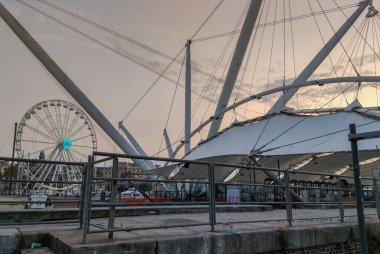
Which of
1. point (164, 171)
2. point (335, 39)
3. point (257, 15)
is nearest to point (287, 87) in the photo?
point (257, 15)

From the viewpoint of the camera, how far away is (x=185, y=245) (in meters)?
5.25

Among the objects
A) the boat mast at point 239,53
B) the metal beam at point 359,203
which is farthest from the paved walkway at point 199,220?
the boat mast at point 239,53

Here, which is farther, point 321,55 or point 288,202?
point 321,55

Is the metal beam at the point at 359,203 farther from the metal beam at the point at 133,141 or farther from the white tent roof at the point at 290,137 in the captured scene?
the metal beam at the point at 133,141

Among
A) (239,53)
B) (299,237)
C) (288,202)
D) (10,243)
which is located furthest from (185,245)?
(239,53)

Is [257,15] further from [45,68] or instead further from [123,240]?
[123,240]

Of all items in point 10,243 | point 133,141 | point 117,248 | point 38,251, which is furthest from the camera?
point 133,141

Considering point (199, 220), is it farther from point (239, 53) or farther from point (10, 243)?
point (239, 53)

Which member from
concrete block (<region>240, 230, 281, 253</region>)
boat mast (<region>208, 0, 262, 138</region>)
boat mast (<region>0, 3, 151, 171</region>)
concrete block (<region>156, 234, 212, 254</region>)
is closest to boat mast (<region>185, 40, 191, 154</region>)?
boat mast (<region>208, 0, 262, 138</region>)

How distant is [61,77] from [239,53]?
536 inches

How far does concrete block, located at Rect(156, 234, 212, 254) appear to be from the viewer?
5.01 meters

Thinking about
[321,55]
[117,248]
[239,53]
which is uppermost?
[321,55]

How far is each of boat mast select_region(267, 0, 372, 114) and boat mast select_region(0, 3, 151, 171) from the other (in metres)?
13.7

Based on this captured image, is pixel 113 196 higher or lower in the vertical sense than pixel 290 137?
lower
